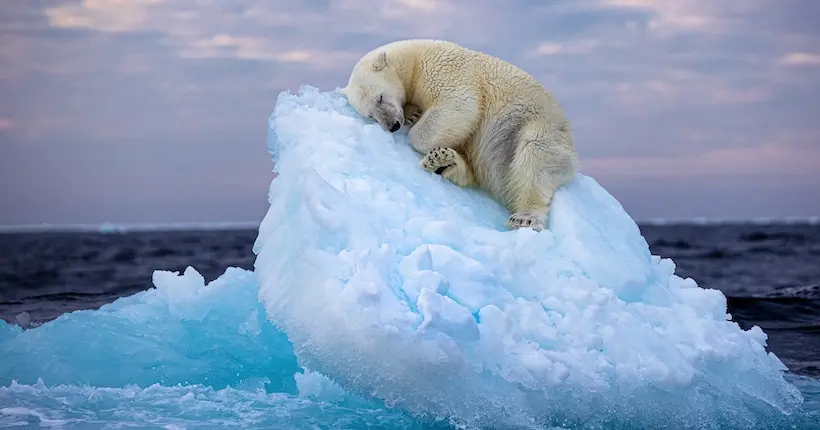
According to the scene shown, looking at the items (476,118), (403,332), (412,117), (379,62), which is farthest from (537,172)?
(403,332)

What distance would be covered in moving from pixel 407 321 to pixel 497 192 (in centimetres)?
212

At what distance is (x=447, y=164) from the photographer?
611 centimetres

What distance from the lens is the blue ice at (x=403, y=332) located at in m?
4.67

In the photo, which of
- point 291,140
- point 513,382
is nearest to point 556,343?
point 513,382

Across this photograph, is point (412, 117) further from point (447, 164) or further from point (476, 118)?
point (447, 164)

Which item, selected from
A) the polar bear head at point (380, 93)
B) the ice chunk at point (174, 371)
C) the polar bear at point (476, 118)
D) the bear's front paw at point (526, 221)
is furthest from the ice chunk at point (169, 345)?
the bear's front paw at point (526, 221)

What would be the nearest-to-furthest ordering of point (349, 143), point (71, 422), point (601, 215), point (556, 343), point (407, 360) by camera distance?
point (407, 360) → point (556, 343) → point (71, 422) → point (349, 143) → point (601, 215)

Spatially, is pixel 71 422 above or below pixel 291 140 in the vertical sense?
below

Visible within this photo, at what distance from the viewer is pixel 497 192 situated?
639 centimetres

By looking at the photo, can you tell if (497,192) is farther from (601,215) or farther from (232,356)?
(232,356)

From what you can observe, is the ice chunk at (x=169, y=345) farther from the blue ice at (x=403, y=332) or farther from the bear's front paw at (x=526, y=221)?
the bear's front paw at (x=526, y=221)

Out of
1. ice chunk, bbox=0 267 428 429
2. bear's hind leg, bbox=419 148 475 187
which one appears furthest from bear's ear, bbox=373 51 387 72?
ice chunk, bbox=0 267 428 429

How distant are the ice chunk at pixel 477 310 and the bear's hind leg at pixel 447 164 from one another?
0.31 feet

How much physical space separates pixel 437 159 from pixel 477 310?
155 cm
